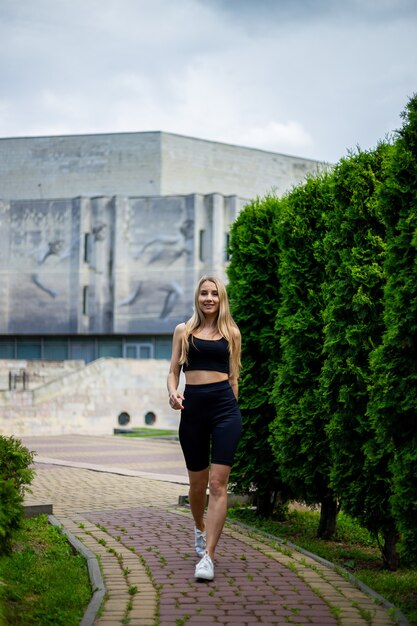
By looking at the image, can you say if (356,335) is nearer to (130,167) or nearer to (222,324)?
(222,324)

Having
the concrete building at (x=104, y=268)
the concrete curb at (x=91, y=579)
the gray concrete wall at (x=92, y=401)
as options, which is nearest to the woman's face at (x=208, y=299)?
the concrete curb at (x=91, y=579)

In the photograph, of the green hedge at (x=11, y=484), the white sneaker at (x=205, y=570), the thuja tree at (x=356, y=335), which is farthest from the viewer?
the thuja tree at (x=356, y=335)

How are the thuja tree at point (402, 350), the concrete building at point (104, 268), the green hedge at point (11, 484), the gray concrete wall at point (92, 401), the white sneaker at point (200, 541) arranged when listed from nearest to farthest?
1. the thuja tree at point (402, 350)
2. the green hedge at point (11, 484)
3. the white sneaker at point (200, 541)
4. the gray concrete wall at point (92, 401)
5. the concrete building at point (104, 268)

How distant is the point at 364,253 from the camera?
8.03m

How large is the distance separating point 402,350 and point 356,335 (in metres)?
1.54

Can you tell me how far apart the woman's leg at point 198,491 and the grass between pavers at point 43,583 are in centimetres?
99

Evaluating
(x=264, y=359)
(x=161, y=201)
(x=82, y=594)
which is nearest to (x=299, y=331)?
(x=264, y=359)

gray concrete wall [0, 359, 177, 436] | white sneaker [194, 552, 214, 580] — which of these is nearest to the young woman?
white sneaker [194, 552, 214, 580]

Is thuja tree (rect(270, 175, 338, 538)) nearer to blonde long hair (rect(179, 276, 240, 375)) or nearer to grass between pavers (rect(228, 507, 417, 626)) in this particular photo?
grass between pavers (rect(228, 507, 417, 626))

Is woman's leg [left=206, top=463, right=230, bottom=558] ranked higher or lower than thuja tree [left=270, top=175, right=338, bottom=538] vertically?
lower

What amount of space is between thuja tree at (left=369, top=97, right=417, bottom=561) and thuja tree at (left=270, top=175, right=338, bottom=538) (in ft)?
7.61

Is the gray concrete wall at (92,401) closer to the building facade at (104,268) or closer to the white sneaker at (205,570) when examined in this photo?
the building facade at (104,268)

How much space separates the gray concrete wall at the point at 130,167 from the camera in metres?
54.0

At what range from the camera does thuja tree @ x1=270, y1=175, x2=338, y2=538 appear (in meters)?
9.02
